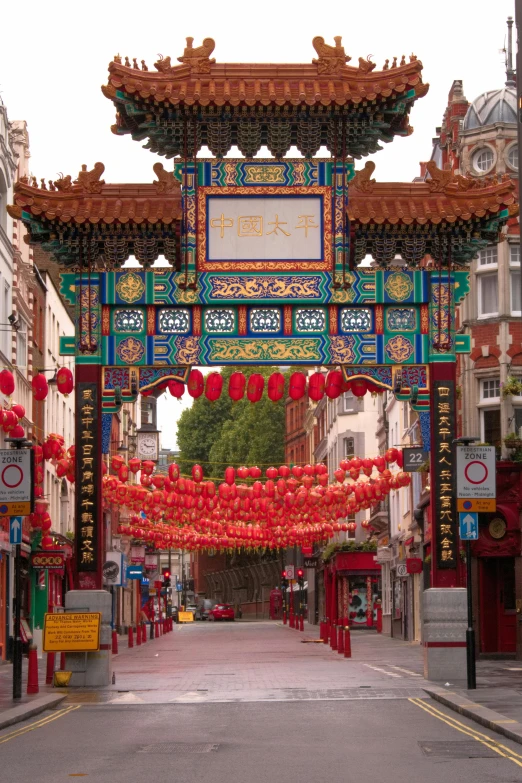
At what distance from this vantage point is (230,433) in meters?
119

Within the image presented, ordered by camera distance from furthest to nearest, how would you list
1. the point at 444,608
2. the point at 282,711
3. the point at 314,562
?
the point at 314,562 → the point at 444,608 → the point at 282,711

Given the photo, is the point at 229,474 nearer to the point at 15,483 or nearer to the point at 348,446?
the point at 15,483

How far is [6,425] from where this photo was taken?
3278 centimetres

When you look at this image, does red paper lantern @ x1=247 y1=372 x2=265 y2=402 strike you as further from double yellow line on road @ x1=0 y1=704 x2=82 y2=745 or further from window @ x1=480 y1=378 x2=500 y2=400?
window @ x1=480 y1=378 x2=500 y2=400

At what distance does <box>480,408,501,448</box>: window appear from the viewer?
42.2m

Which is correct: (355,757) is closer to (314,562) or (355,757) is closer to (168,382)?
(168,382)

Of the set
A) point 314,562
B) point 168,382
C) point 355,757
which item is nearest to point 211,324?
point 168,382

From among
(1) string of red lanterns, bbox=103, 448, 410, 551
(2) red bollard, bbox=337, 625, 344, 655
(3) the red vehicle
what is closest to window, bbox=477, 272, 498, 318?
(1) string of red lanterns, bbox=103, 448, 410, 551

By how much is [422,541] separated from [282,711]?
105 ft

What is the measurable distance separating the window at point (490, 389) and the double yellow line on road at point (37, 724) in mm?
21974

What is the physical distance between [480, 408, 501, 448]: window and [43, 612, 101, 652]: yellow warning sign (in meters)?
18.2

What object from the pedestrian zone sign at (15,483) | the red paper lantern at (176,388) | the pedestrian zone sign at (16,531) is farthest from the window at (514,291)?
the pedestrian zone sign at (15,483)

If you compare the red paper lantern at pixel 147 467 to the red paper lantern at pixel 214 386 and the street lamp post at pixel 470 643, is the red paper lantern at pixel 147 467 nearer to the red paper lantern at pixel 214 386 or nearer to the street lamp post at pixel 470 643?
the red paper lantern at pixel 214 386

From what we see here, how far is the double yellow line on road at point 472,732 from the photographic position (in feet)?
51.5
